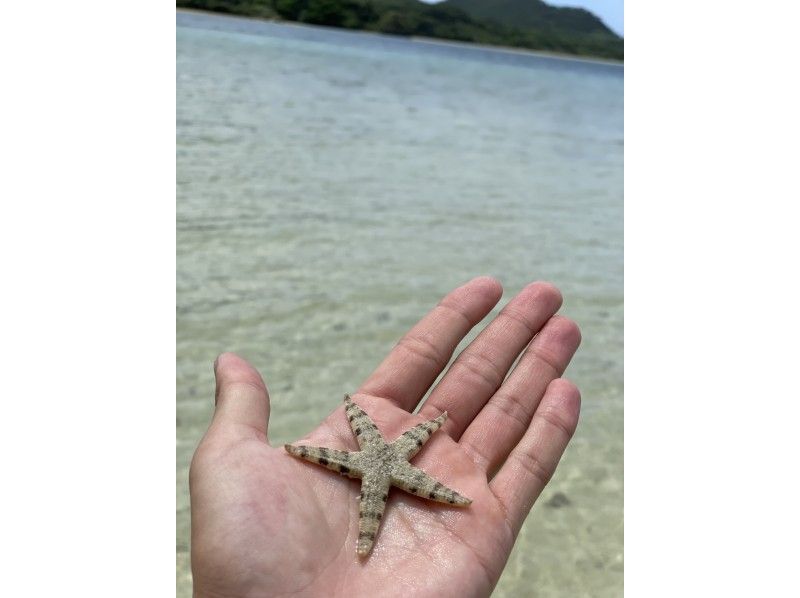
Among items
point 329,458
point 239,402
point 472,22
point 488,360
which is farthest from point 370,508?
point 472,22

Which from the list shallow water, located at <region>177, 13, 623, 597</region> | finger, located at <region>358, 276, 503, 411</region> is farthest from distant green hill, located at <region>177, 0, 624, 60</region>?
finger, located at <region>358, 276, 503, 411</region>

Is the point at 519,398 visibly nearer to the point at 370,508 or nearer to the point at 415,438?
the point at 415,438

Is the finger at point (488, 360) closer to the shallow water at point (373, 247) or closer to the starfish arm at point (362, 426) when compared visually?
the starfish arm at point (362, 426)

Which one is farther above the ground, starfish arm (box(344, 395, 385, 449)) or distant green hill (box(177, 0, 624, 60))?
distant green hill (box(177, 0, 624, 60))

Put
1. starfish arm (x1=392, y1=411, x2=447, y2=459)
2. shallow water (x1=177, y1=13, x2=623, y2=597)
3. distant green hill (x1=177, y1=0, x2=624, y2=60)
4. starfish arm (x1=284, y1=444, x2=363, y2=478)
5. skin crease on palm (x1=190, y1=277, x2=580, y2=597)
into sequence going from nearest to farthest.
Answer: skin crease on palm (x1=190, y1=277, x2=580, y2=597) < starfish arm (x1=284, y1=444, x2=363, y2=478) < starfish arm (x1=392, y1=411, x2=447, y2=459) < shallow water (x1=177, y1=13, x2=623, y2=597) < distant green hill (x1=177, y1=0, x2=624, y2=60)

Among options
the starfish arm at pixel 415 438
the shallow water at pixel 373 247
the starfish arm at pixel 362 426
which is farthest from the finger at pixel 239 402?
the shallow water at pixel 373 247

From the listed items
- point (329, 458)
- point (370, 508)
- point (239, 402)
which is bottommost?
point (370, 508)

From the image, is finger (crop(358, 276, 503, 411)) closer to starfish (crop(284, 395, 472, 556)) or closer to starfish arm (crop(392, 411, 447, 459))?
starfish arm (crop(392, 411, 447, 459))
